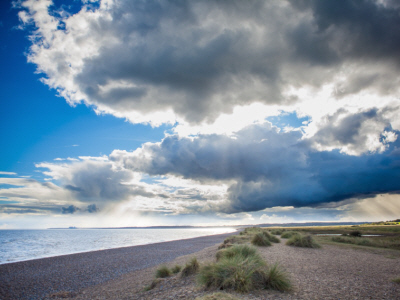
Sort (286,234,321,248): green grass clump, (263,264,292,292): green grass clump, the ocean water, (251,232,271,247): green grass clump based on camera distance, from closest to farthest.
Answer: (263,264,292,292): green grass clump → (286,234,321,248): green grass clump → (251,232,271,247): green grass clump → the ocean water

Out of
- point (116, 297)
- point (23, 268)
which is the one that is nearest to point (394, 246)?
point (116, 297)

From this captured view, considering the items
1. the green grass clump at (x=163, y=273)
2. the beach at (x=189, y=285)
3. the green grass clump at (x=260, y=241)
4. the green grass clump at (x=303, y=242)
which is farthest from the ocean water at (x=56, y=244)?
the green grass clump at (x=303, y=242)

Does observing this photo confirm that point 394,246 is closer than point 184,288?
No

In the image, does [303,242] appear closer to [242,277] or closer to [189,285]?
[189,285]

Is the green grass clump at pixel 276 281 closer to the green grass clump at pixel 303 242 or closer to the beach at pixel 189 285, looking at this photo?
the beach at pixel 189 285

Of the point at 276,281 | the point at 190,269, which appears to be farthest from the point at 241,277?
the point at 190,269

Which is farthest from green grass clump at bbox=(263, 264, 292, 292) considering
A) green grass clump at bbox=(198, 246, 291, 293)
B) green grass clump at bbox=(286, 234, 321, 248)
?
green grass clump at bbox=(286, 234, 321, 248)

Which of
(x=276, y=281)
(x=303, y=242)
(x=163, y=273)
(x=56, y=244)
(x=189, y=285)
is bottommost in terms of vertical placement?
(x=56, y=244)

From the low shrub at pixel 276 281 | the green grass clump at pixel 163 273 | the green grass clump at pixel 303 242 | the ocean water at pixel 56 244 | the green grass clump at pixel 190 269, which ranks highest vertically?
the low shrub at pixel 276 281

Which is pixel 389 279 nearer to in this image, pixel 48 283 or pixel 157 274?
pixel 157 274

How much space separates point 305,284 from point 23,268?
2464 cm

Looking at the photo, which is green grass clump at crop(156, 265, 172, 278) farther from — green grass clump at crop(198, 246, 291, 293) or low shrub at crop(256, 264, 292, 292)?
low shrub at crop(256, 264, 292, 292)

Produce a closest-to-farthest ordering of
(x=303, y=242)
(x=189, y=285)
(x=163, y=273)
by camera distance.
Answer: (x=189, y=285), (x=163, y=273), (x=303, y=242)

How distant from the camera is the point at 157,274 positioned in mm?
11883
